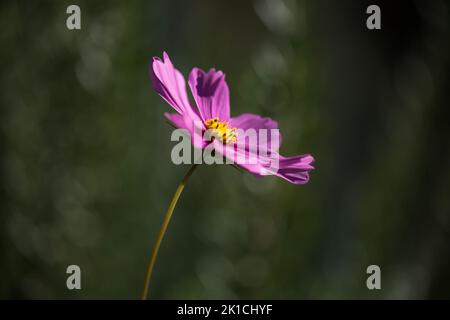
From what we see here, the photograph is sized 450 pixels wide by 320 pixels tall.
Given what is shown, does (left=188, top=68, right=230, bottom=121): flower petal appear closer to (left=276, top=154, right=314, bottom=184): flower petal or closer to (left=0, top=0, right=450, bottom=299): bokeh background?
(left=276, top=154, right=314, bottom=184): flower petal

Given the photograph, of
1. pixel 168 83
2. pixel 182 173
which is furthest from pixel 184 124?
pixel 182 173

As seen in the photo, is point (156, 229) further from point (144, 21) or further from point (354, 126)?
point (354, 126)

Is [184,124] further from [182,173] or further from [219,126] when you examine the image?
[182,173]

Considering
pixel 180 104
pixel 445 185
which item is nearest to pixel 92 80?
pixel 180 104

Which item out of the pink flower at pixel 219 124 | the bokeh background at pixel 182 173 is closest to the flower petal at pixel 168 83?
the pink flower at pixel 219 124

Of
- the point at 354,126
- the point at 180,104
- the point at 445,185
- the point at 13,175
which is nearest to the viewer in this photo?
the point at 180,104

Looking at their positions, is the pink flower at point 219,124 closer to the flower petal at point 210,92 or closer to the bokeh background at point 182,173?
the flower petal at point 210,92

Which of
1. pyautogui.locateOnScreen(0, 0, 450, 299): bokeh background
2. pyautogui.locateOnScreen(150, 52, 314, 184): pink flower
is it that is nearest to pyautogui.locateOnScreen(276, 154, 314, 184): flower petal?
pyautogui.locateOnScreen(150, 52, 314, 184): pink flower

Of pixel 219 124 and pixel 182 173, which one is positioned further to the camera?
pixel 182 173
